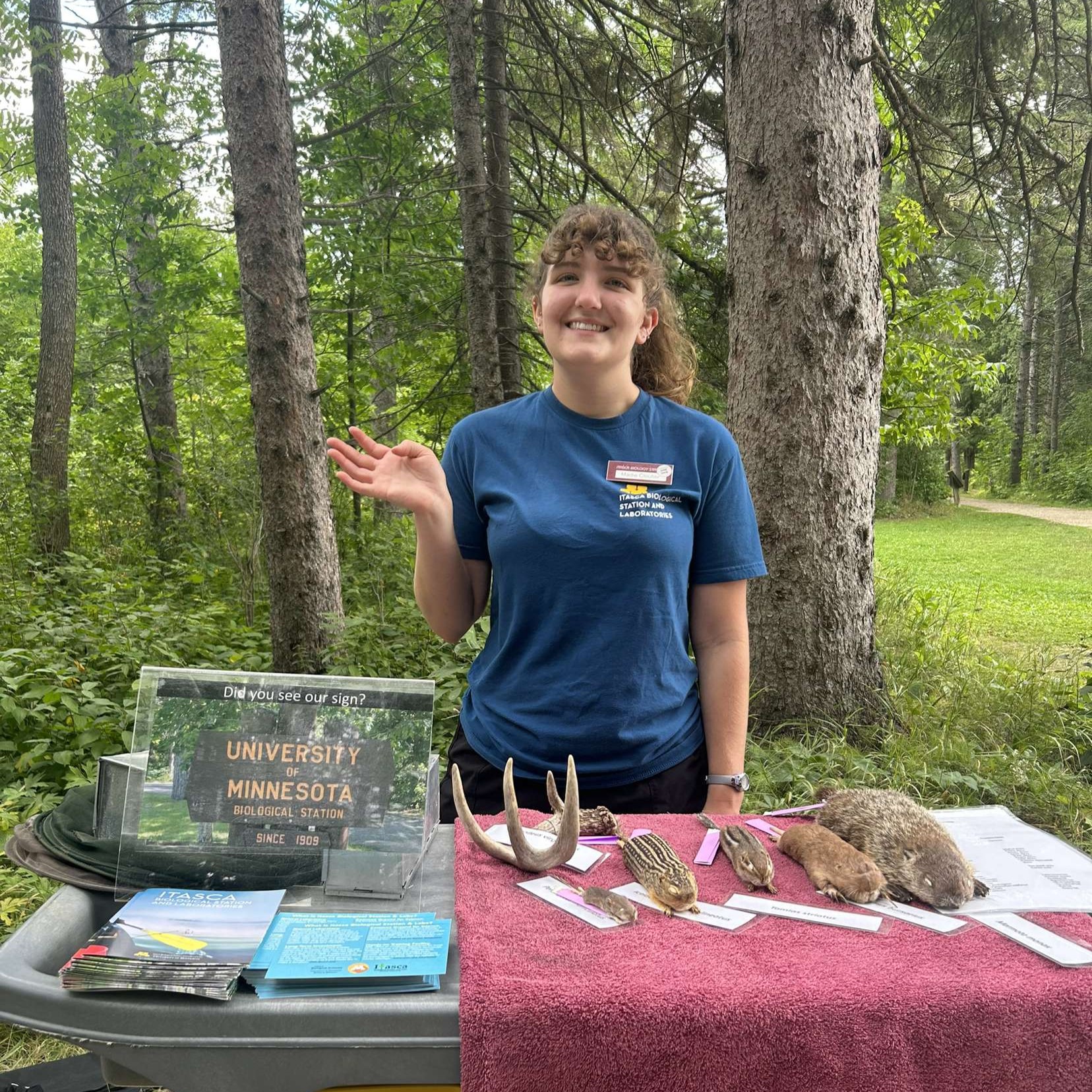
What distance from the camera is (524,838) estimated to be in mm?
1432

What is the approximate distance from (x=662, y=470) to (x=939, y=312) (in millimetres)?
7014

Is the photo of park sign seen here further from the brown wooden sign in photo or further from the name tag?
the name tag

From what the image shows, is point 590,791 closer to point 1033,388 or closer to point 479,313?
point 479,313

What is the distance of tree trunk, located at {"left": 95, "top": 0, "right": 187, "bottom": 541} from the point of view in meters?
7.66

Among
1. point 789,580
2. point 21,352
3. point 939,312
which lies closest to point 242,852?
point 789,580

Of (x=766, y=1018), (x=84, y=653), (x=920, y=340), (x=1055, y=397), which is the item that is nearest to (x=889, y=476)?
(x=1055, y=397)

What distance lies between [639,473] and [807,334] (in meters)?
2.38

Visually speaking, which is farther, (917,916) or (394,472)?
(394,472)

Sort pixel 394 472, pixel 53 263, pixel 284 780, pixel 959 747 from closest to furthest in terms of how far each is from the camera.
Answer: pixel 284 780 < pixel 394 472 < pixel 959 747 < pixel 53 263

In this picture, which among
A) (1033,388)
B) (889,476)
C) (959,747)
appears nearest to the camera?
(959,747)

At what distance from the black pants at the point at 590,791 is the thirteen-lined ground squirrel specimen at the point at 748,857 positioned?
29 centimetres

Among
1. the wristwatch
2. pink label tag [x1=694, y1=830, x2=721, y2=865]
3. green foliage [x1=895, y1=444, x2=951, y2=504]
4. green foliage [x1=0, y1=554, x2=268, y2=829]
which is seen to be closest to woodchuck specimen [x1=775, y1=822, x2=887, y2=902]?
pink label tag [x1=694, y1=830, x2=721, y2=865]

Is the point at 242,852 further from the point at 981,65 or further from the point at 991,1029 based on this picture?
the point at 981,65

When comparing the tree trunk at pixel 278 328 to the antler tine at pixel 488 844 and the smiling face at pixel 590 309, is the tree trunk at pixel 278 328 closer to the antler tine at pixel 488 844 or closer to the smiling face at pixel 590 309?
the smiling face at pixel 590 309
